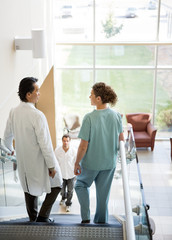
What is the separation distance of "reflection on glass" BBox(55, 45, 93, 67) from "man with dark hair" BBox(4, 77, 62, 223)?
7.80 m

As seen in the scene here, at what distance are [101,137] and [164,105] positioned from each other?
835 centimetres

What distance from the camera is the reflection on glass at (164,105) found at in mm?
11481

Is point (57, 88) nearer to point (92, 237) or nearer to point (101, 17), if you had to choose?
point (101, 17)

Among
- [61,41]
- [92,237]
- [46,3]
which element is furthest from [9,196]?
[61,41]

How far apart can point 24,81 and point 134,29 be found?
8.25 meters

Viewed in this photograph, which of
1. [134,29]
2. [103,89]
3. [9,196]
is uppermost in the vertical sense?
[134,29]

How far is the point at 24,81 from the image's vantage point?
3.32 m

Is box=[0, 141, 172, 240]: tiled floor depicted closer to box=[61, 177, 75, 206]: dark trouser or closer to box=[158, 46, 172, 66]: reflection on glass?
box=[61, 177, 75, 206]: dark trouser

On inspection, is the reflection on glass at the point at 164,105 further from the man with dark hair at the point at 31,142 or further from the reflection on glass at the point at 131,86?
the man with dark hair at the point at 31,142

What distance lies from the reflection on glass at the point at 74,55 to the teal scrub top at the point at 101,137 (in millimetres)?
7585

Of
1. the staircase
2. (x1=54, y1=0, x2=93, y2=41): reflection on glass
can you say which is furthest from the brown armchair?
the staircase

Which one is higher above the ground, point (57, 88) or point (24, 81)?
point (24, 81)

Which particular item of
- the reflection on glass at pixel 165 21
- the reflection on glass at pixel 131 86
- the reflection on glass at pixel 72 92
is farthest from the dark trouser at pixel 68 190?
the reflection on glass at pixel 165 21

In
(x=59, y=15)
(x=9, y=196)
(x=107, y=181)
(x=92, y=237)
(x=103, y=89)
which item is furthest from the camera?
(x=59, y=15)
